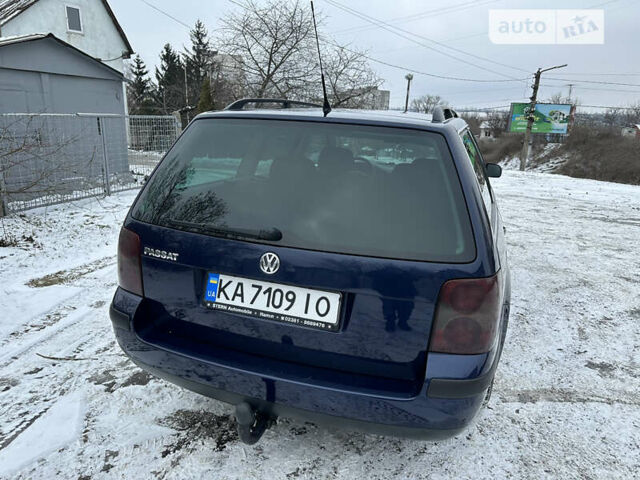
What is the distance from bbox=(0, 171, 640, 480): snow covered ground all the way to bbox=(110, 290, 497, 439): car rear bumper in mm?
423

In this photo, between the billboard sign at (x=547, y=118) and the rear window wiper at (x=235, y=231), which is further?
the billboard sign at (x=547, y=118)

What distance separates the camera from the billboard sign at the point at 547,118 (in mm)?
38312

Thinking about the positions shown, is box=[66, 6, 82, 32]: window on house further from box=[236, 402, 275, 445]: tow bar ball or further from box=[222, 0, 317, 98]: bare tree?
box=[236, 402, 275, 445]: tow bar ball

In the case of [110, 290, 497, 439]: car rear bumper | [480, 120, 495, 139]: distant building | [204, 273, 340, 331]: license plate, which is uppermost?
[480, 120, 495, 139]: distant building

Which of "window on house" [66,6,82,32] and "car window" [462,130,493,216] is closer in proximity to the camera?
"car window" [462,130,493,216]

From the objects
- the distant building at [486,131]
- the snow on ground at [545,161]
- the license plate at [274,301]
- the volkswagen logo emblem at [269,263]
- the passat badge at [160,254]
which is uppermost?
the distant building at [486,131]

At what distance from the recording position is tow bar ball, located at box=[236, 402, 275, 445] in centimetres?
173

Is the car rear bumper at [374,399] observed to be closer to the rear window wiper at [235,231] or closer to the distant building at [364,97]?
the rear window wiper at [235,231]

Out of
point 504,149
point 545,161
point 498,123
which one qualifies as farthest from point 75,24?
point 498,123

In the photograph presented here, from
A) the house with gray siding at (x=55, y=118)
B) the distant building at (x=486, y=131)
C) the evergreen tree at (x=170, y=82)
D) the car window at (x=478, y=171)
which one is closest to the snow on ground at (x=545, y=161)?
the distant building at (x=486, y=131)

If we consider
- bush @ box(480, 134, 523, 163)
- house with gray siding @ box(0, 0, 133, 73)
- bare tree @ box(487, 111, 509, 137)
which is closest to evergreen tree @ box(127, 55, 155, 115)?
house with gray siding @ box(0, 0, 133, 73)

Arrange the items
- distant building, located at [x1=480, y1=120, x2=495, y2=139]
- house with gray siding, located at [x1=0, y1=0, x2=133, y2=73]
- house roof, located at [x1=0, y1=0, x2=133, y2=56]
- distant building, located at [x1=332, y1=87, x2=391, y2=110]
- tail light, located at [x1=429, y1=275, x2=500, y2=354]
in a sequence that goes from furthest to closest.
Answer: distant building, located at [x1=480, y1=120, x2=495, y2=139] → distant building, located at [x1=332, y1=87, x2=391, y2=110] → house with gray siding, located at [x1=0, y1=0, x2=133, y2=73] → house roof, located at [x1=0, y1=0, x2=133, y2=56] → tail light, located at [x1=429, y1=275, x2=500, y2=354]

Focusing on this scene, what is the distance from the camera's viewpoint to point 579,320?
372cm

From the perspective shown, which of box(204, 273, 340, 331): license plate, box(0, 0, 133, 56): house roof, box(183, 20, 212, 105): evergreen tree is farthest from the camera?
box(183, 20, 212, 105): evergreen tree
